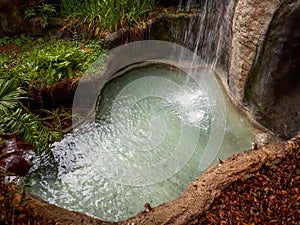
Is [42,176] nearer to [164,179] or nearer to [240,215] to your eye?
[164,179]

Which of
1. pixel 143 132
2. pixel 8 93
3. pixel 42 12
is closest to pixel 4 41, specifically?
pixel 42 12

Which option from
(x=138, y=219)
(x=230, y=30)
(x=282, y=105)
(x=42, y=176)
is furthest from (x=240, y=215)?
(x=230, y=30)

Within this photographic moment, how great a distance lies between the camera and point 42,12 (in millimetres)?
5082

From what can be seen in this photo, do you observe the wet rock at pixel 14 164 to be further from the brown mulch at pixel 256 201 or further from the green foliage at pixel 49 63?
the green foliage at pixel 49 63

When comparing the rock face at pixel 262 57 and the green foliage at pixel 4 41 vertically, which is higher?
the rock face at pixel 262 57

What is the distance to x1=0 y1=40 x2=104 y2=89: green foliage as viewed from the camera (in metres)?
3.90

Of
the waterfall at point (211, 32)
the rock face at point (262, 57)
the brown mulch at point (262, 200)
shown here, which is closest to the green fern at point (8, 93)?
the brown mulch at point (262, 200)

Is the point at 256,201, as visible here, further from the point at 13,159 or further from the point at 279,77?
the point at 13,159

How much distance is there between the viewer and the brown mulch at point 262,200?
238 cm

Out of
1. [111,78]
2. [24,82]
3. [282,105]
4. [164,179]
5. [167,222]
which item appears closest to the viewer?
[167,222]

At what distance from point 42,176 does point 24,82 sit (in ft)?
4.33

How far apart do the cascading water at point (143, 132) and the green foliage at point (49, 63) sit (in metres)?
0.28

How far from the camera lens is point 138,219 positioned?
2379 mm

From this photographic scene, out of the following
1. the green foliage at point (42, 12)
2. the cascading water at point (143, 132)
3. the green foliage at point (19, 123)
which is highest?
the green foliage at point (42, 12)
